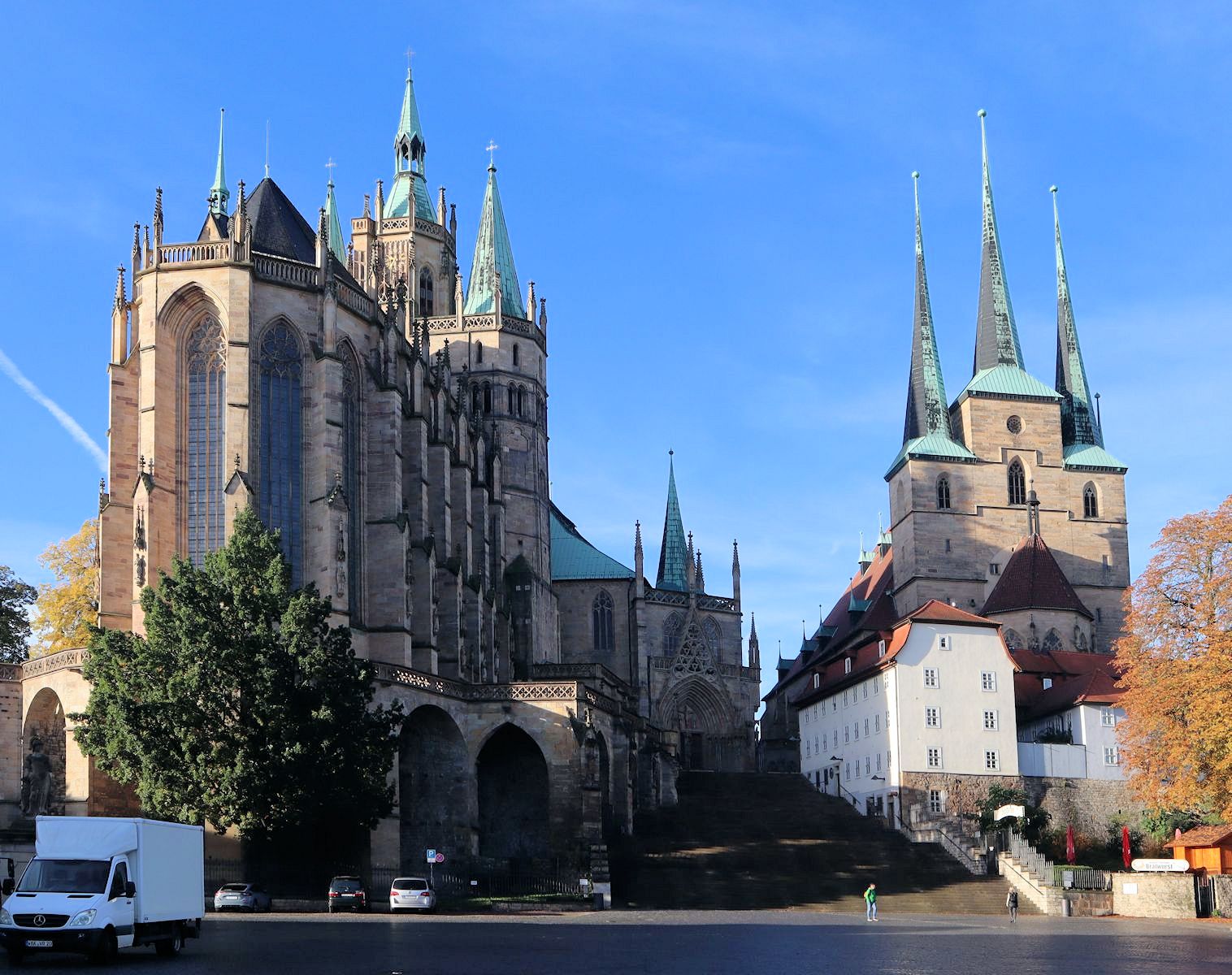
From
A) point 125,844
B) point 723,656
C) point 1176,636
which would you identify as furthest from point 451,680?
point 723,656

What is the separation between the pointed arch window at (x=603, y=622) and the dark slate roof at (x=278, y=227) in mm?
31918

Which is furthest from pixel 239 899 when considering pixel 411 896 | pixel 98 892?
pixel 98 892

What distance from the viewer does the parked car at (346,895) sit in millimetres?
46250

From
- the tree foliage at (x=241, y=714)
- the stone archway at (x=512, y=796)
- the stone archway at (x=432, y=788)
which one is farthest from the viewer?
the stone archway at (x=512, y=796)

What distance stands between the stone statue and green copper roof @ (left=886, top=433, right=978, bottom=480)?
53230mm

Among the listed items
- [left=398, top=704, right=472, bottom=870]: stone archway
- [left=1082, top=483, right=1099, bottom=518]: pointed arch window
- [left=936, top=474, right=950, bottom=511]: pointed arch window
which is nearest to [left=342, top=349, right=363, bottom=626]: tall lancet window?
[left=398, top=704, right=472, bottom=870]: stone archway

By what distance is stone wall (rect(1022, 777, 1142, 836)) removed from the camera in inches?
2717

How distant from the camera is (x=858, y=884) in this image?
5566cm

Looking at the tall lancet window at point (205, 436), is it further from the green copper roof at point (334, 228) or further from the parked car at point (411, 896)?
the green copper roof at point (334, 228)

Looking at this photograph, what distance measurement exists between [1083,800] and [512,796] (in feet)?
79.7

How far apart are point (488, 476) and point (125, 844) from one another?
2096 inches

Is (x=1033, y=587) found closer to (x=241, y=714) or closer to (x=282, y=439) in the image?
(x=282, y=439)

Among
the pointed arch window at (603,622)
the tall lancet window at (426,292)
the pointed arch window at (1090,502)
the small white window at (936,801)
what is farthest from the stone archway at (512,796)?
the pointed arch window at (1090,502)

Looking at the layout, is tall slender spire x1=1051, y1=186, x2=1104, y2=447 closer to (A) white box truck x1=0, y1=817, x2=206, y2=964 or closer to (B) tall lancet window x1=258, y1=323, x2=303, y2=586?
(B) tall lancet window x1=258, y1=323, x2=303, y2=586
